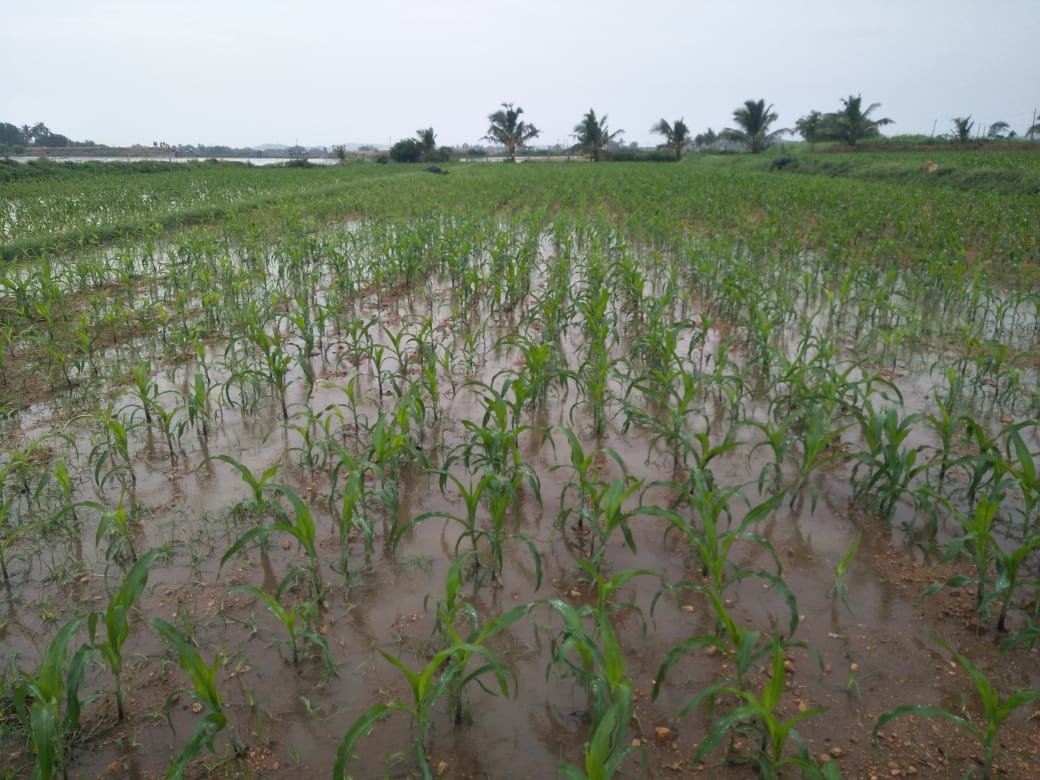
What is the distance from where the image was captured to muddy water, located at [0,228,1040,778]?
6.26ft

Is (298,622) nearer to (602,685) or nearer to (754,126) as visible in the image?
(602,685)

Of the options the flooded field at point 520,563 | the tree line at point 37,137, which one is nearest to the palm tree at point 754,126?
the flooded field at point 520,563

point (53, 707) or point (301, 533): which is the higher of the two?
point (301, 533)

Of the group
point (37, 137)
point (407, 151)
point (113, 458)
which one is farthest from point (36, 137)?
point (113, 458)

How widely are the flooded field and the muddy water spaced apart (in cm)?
1

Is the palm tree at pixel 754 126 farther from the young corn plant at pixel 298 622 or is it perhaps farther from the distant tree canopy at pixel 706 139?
the young corn plant at pixel 298 622

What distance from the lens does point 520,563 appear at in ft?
9.05

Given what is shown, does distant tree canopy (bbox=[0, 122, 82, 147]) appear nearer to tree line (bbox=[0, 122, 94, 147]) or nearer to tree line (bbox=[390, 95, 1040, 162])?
tree line (bbox=[0, 122, 94, 147])

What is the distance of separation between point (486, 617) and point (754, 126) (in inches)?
1744

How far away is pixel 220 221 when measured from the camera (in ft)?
39.7

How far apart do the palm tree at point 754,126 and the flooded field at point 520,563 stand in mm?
39156

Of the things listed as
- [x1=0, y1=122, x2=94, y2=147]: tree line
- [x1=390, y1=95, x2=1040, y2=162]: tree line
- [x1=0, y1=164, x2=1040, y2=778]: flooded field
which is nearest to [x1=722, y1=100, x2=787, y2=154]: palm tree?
[x1=390, y1=95, x2=1040, y2=162]: tree line

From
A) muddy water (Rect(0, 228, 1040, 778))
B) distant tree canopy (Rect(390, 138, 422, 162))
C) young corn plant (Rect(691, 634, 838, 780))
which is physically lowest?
muddy water (Rect(0, 228, 1040, 778))

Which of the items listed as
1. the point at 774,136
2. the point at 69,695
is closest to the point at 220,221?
the point at 69,695
